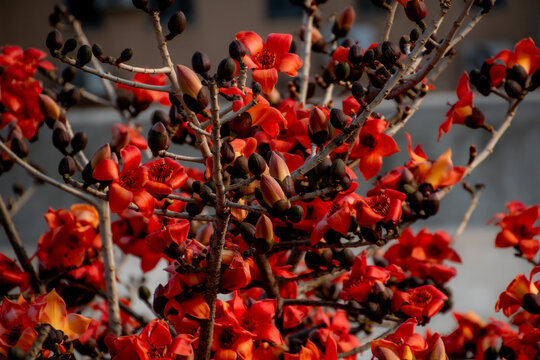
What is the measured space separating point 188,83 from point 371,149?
297mm

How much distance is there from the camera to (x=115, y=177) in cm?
61

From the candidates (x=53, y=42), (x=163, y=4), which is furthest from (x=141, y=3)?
(x=53, y=42)

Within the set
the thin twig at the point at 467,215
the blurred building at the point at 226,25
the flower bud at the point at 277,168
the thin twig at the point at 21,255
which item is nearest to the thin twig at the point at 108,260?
the thin twig at the point at 21,255

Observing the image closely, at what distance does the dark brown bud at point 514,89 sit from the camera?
871 mm

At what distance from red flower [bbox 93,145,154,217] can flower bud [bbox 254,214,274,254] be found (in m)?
0.11

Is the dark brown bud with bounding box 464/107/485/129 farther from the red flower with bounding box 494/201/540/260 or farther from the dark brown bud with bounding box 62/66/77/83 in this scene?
the dark brown bud with bounding box 62/66/77/83

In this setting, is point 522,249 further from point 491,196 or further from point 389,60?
point 491,196

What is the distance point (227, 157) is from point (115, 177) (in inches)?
4.4

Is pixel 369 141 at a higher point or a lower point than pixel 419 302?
higher

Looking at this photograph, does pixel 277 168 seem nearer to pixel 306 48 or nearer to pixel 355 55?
pixel 355 55

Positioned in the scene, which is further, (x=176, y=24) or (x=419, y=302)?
(x=419, y=302)

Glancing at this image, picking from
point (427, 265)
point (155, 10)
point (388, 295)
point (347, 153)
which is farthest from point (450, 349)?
point (155, 10)

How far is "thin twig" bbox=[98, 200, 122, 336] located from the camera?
832mm

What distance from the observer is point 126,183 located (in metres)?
0.63
